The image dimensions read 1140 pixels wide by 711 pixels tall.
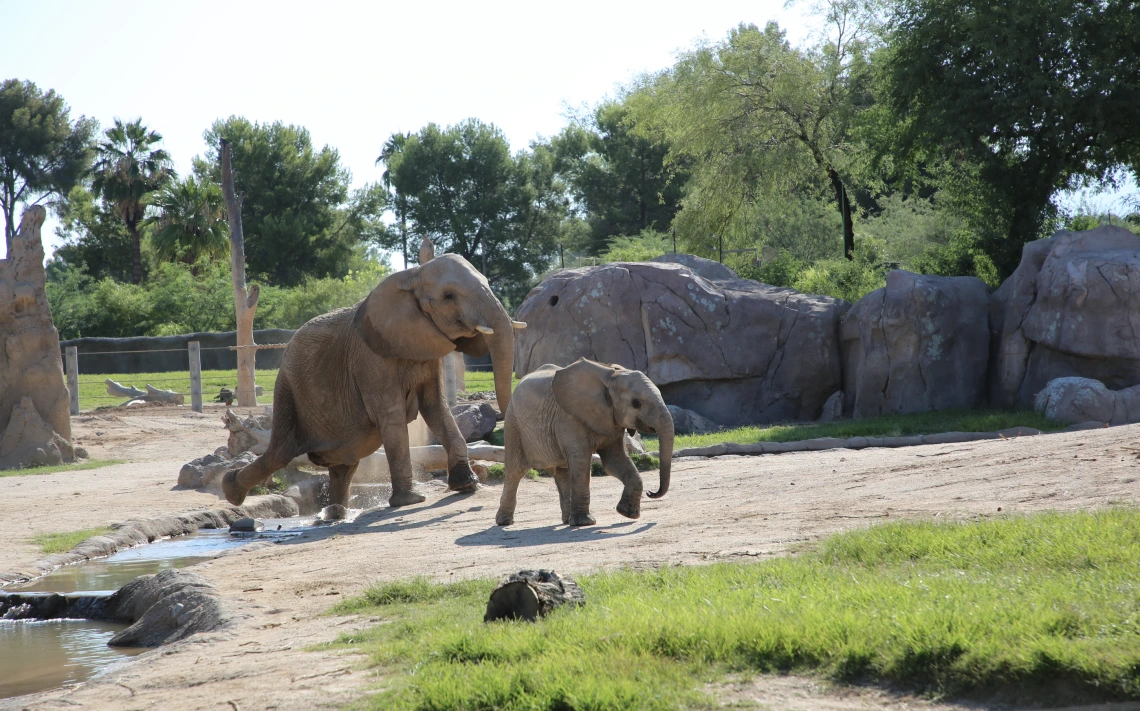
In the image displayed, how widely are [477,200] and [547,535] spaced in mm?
47161

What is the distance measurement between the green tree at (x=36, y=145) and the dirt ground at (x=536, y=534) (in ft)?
149

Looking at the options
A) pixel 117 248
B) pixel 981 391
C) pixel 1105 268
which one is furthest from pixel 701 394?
pixel 117 248

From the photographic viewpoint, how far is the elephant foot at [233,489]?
39.4ft

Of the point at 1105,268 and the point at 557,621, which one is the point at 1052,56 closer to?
the point at 1105,268

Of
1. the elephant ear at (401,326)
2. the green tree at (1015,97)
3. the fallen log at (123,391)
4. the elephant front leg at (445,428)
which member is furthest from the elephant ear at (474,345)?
the fallen log at (123,391)

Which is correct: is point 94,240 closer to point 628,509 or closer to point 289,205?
point 289,205

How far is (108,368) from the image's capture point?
36.2 m

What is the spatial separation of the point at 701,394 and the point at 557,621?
48.0 ft

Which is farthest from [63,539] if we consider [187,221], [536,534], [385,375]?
[187,221]

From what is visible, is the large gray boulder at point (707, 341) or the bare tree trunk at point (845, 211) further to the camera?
the bare tree trunk at point (845, 211)

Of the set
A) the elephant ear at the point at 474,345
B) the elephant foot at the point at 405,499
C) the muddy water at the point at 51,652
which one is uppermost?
the elephant ear at the point at 474,345

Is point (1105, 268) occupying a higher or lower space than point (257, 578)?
higher

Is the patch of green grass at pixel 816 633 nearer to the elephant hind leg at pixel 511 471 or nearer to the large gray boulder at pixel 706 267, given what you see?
the elephant hind leg at pixel 511 471

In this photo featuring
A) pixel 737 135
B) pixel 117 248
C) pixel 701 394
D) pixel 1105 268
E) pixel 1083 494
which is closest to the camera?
pixel 1083 494
